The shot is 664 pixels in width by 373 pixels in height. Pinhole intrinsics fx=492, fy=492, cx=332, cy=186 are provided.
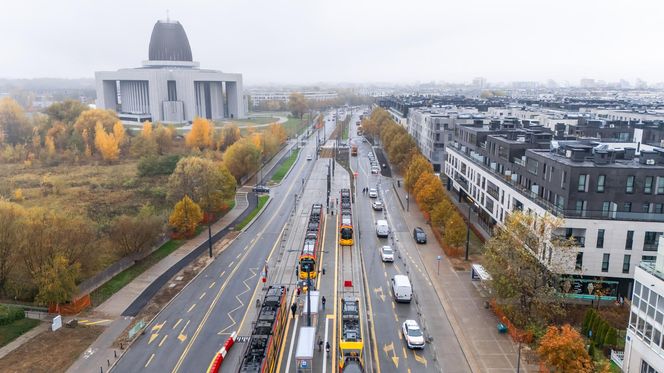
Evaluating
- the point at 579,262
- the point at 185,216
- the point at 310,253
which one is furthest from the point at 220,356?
the point at 579,262

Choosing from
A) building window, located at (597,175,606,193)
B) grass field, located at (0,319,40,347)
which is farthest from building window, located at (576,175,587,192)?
grass field, located at (0,319,40,347)

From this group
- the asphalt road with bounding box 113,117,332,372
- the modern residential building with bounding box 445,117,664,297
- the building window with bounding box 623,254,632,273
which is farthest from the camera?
the building window with bounding box 623,254,632,273

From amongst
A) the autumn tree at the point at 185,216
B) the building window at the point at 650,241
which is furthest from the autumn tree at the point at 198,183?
the building window at the point at 650,241

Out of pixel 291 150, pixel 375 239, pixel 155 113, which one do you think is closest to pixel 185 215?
pixel 375 239

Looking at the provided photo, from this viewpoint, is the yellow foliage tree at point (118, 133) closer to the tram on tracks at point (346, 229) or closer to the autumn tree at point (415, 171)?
the tram on tracks at point (346, 229)

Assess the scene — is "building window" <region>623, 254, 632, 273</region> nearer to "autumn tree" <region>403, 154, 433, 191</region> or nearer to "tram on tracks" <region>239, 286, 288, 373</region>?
"tram on tracks" <region>239, 286, 288, 373</region>

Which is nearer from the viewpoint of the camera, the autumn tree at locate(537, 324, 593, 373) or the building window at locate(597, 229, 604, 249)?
the autumn tree at locate(537, 324, 593, 373)

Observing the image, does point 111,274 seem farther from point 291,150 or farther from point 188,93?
point 188,93
